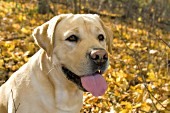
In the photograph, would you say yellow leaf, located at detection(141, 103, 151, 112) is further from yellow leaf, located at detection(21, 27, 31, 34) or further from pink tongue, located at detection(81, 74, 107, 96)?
yellow leaf, located at detection(21, 27, 31, 34)

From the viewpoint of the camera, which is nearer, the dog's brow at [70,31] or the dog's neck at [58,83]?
the dog's brow at [70,31]

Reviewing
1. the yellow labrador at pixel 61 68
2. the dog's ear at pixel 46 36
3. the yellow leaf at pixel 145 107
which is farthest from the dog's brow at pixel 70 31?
the yellow leaf at pixel 145 107

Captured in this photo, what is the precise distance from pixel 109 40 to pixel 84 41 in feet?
2.31

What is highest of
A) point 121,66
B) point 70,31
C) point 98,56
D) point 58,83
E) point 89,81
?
point 70,31

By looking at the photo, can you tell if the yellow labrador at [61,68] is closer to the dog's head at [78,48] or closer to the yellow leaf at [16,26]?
the dog's head at [78,48]

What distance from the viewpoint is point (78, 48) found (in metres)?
3.46

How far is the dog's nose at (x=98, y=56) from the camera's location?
130 inches

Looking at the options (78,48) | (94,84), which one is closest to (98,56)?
(78,48)

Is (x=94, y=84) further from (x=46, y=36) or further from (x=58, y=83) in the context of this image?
(x=46, y=36)

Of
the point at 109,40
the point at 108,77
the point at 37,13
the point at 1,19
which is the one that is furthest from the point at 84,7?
the point at 109,40

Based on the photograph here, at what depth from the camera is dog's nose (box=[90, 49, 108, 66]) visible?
330 centimetres

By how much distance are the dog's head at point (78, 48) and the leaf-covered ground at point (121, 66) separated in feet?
3.09

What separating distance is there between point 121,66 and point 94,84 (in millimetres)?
3062

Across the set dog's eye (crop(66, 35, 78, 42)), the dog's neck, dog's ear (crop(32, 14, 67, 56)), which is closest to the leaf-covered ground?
the dog's neck
